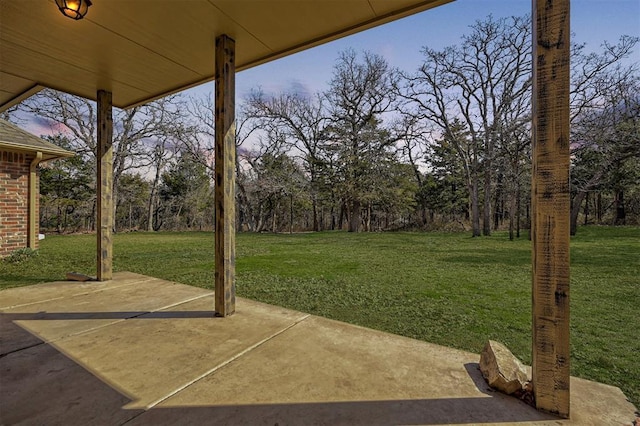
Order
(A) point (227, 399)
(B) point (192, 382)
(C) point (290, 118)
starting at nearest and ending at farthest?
(A) point (227, 399)
(B) point (192, 382)
(C) point (290, 118)

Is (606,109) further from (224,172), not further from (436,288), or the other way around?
(224,172)

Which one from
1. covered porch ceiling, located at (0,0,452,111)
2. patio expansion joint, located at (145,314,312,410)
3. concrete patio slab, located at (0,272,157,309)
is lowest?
patio expansion joint, located at (145,314,312,410)

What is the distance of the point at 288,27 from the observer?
88.2 inches

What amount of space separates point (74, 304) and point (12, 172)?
4806 millimetres

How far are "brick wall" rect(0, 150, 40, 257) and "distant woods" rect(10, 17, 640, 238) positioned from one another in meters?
8.69

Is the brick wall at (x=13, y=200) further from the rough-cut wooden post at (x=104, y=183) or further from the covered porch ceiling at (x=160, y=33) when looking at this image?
the rough-cut wooden post at (x=104, y=183)

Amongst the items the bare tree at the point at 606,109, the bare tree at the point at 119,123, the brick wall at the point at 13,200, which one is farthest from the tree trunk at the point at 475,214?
the bare tree at the point at 119,123

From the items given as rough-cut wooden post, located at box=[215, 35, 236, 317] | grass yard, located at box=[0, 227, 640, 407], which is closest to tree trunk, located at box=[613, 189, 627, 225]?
grass yard, located at box=[0, 227, 640, 407]

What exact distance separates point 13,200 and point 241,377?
22.3ft

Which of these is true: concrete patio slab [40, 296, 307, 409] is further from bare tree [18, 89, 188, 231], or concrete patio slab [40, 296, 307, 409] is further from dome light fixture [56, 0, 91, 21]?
bare tree [18, 89, 188, 231]

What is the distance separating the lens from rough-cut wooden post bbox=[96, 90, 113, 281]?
345cm

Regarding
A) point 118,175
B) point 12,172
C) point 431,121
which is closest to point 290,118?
point 431,121

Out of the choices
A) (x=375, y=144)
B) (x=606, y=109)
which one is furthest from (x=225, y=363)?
(x=375, y=144)

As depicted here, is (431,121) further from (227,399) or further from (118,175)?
(118,175)
